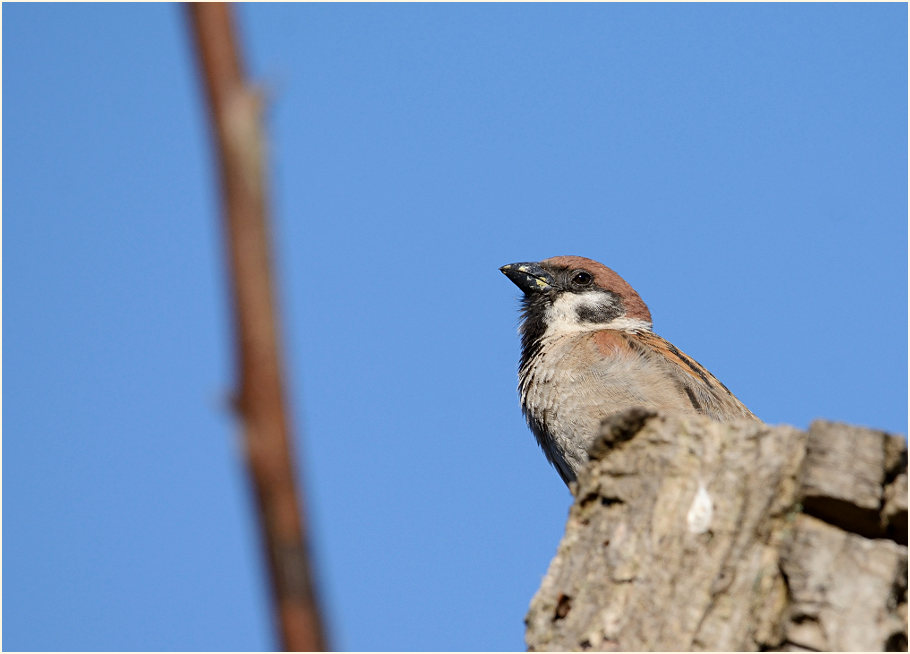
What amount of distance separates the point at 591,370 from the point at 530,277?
73.9 inches

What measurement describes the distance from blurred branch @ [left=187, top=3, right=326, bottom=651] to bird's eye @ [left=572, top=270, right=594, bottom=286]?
27.5 feet

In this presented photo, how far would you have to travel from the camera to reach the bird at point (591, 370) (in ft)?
24.6

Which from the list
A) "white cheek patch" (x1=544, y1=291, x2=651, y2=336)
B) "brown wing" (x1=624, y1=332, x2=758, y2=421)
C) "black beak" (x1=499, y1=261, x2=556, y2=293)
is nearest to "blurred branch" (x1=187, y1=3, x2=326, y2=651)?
"brown wing" (x1=624, y1=332, x2=758, y2=421)

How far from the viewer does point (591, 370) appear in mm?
7758

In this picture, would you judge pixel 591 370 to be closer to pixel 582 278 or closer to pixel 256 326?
pixel 582 278

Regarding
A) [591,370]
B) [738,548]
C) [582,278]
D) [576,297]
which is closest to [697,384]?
[591,370]

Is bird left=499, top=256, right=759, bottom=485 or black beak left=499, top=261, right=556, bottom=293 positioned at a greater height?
black beak left=499, top=261, right=556, bottom=293

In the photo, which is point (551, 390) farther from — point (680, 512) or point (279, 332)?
point (279, 332)

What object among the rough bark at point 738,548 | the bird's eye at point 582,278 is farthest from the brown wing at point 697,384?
the rough bark at point 738,548

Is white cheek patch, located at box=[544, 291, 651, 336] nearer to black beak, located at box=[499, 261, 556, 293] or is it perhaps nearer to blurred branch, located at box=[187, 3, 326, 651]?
black beak, located at box=[499, 261, 556, 293]

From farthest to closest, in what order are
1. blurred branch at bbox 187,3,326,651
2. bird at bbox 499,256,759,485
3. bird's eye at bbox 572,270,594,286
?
bird's eye at bbox 572,270,594,286, bird at bbox 499,256,759,485, blurred branch at bbox 187,3,326,651

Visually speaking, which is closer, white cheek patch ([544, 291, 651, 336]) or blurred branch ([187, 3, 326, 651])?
blurred branch ([187, 3, 326, 651])

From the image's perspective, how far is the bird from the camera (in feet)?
24.6

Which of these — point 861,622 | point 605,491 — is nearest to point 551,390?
point 605,491
